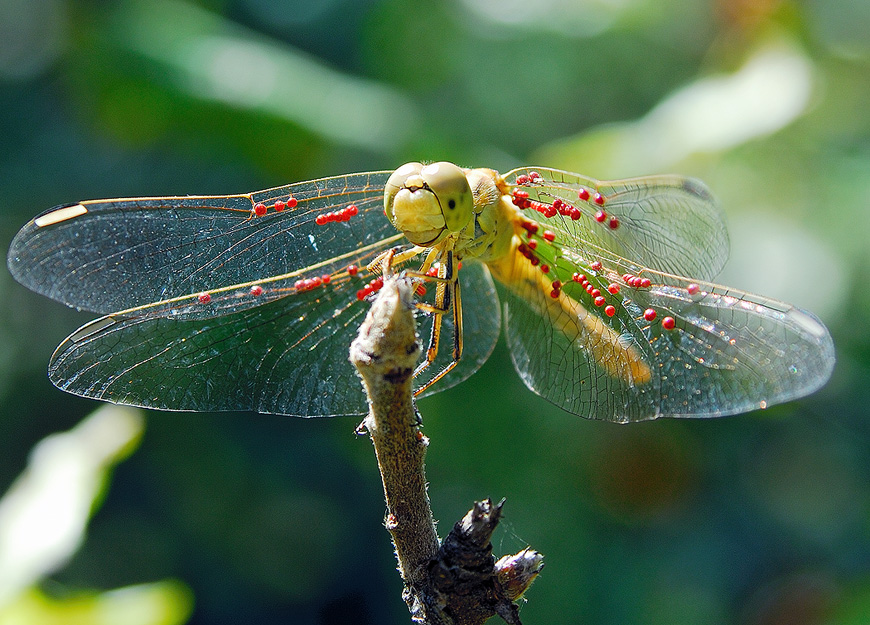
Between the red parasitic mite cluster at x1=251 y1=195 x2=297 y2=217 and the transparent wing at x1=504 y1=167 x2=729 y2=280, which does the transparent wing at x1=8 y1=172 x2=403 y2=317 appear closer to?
the red parasitic mite cluster at x1=251 y1=195 x2=297 y2=217

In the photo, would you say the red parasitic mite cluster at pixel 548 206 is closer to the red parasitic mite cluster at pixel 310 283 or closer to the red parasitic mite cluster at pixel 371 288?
the red parasitic mite cluster at pixel 371 288

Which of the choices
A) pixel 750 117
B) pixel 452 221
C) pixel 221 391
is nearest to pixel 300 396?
pixel 221 391

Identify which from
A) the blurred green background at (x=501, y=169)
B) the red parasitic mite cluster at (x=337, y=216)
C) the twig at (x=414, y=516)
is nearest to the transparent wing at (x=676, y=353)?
the red parasitic mite cluster at (x=337, y=216)

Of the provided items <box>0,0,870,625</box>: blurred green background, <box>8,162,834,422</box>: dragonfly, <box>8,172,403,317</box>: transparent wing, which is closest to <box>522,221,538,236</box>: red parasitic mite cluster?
<box>8,162,834,422</box>: dragonfly

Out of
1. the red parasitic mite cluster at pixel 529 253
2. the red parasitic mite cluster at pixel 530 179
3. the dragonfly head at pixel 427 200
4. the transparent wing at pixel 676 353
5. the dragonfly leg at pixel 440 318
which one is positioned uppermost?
the red parasitic mite cluster at pixel 530 179

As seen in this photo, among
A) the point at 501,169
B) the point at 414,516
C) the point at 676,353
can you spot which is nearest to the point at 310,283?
the point at 414,516

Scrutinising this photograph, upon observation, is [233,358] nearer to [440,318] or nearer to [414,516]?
[440,318]
